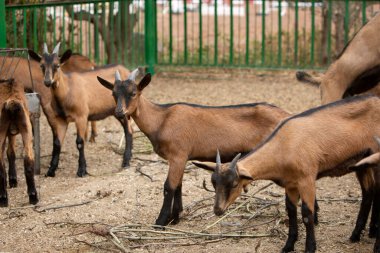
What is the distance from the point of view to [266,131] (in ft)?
26.3

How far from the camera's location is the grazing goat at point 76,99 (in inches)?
396

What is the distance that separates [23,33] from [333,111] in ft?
24.4

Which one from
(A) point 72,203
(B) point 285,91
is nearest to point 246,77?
(B) point 285,91

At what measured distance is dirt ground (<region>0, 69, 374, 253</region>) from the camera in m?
7.45

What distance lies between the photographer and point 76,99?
10.5 m

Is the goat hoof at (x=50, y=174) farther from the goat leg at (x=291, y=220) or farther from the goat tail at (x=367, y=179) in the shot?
the goat tail at (x=367, y=179)

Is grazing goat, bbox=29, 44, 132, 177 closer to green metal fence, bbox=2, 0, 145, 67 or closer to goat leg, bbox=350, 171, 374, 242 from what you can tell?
green metal fence, bbox=2, 0, 145, 67

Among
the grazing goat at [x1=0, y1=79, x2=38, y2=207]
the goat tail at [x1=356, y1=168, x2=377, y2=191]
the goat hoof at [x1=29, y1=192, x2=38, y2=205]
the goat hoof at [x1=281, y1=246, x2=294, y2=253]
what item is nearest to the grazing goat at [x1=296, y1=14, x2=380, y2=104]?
Result: the goat tail at [x1=356, y1=168, x2=377, y2=191]

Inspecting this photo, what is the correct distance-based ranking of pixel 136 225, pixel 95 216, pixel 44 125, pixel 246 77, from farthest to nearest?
1. pixel 246 77
2. pixel 44 125
3. pixel 95 216
4. pixel 136 225

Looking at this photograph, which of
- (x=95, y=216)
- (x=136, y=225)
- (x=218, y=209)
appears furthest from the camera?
(x=95, y=216)

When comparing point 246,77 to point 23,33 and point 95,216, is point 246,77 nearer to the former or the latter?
point 23,33

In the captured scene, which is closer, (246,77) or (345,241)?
(345,241)

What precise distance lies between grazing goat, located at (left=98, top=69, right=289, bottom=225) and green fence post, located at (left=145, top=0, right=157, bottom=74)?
7.46m

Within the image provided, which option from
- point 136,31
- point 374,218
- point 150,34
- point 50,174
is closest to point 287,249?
point 374,218
